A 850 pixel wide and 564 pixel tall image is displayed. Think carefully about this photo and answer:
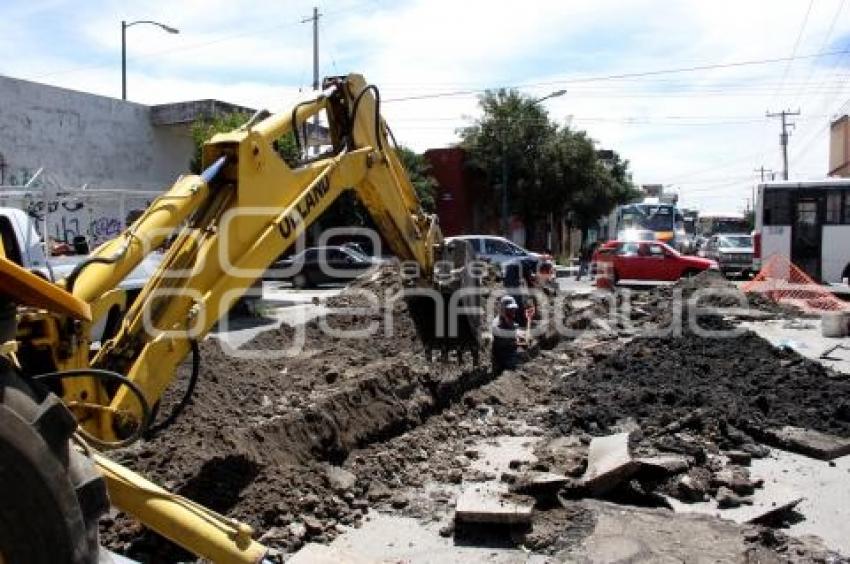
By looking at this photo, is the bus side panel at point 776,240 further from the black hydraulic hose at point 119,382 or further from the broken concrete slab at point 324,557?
the black hydraulic hose at point 119,382

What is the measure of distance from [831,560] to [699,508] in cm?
120

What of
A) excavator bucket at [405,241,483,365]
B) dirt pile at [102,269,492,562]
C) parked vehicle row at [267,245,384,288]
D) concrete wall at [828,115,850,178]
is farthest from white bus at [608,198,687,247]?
excavator bucket at [405,241,483,365]

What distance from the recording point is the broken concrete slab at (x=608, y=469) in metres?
6.09

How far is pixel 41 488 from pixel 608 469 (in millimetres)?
4264

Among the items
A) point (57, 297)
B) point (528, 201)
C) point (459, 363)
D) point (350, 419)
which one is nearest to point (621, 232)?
point (528, 201)

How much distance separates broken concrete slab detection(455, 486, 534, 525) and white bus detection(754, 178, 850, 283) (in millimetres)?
19438

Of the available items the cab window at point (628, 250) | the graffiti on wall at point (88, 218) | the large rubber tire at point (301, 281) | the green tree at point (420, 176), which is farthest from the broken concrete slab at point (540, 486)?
the green tree at point (420, 176)

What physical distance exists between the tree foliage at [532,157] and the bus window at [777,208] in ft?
65.2

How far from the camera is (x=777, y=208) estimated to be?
22984mm

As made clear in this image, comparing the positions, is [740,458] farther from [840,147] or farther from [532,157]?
[840,147]

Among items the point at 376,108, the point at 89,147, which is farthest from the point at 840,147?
the point at 376,108

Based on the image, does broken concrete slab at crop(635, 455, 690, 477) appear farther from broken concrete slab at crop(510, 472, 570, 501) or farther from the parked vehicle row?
the parked vehicle row

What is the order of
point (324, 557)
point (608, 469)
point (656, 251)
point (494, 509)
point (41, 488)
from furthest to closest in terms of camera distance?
point (656, 251) < point (608, 469) < point (494, 509) < point (324, 557) < point (41, 488)

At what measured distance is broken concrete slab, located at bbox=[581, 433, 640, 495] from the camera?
240 inches
